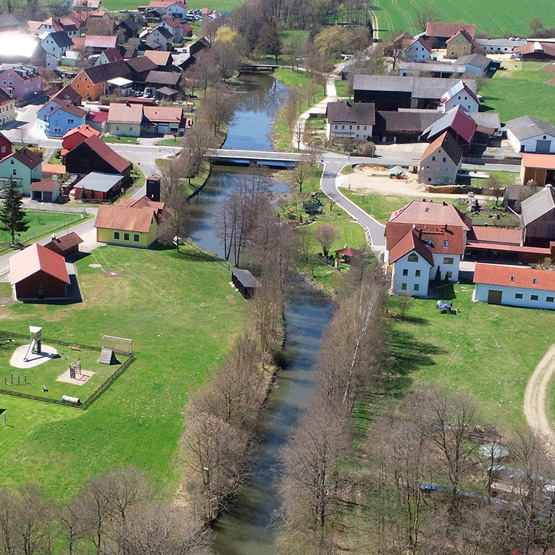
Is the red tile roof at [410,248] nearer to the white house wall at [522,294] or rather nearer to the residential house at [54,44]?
the white house wall at [522,294]

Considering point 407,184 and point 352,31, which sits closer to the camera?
point 407,184

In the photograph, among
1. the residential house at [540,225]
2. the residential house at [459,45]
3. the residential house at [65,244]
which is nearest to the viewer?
the residential house at [65,244]

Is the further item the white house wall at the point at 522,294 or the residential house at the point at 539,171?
the residential house at the point at 539,171

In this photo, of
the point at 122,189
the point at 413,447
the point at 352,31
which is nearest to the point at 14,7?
the point at 352,31

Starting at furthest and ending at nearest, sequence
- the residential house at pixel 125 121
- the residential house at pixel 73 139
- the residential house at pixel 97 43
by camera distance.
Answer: the residential house at pixel 97 43 → the residential house at pixel 125 121 → the residential house at pixel 73 139

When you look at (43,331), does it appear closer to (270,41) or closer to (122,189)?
(122,189)

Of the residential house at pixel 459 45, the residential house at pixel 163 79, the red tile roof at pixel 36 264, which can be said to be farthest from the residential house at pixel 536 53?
the red tile roof at pixel 36 264
